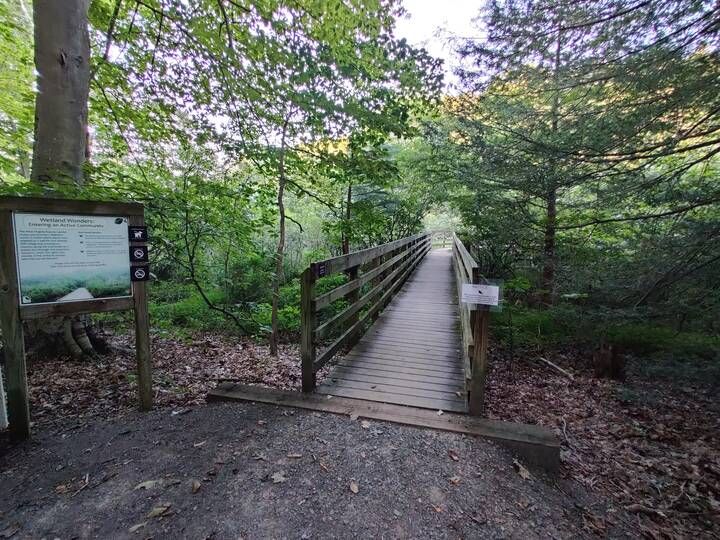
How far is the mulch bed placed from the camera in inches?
94.7

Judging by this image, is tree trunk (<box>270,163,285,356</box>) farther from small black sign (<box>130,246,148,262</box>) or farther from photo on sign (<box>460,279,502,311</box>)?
photo on sign (<box>460,279,502,311</box>)

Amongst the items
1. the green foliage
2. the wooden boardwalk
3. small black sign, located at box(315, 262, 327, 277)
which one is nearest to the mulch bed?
the wooden boardwalk

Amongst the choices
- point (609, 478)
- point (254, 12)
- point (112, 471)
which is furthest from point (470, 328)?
point (254, 12)

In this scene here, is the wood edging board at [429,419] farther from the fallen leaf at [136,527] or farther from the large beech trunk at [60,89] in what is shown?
the large beech trunk at [60,89]

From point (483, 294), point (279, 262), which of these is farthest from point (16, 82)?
point (483, 294)

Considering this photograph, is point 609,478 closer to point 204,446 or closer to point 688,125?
point 204,446

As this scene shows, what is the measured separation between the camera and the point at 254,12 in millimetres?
4684

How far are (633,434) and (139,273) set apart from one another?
5077mm

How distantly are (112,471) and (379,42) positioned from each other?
5134 millimetres

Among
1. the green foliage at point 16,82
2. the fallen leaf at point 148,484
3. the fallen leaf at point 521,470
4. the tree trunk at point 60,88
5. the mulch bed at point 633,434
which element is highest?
the green foliage at point 16,82

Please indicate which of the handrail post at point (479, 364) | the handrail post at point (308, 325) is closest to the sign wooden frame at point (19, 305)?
the handrail post at point (308, 325)

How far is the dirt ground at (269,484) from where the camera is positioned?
178 cm

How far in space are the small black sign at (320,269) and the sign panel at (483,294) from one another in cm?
133

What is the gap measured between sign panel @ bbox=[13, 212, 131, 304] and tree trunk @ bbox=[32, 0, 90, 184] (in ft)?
3.81
